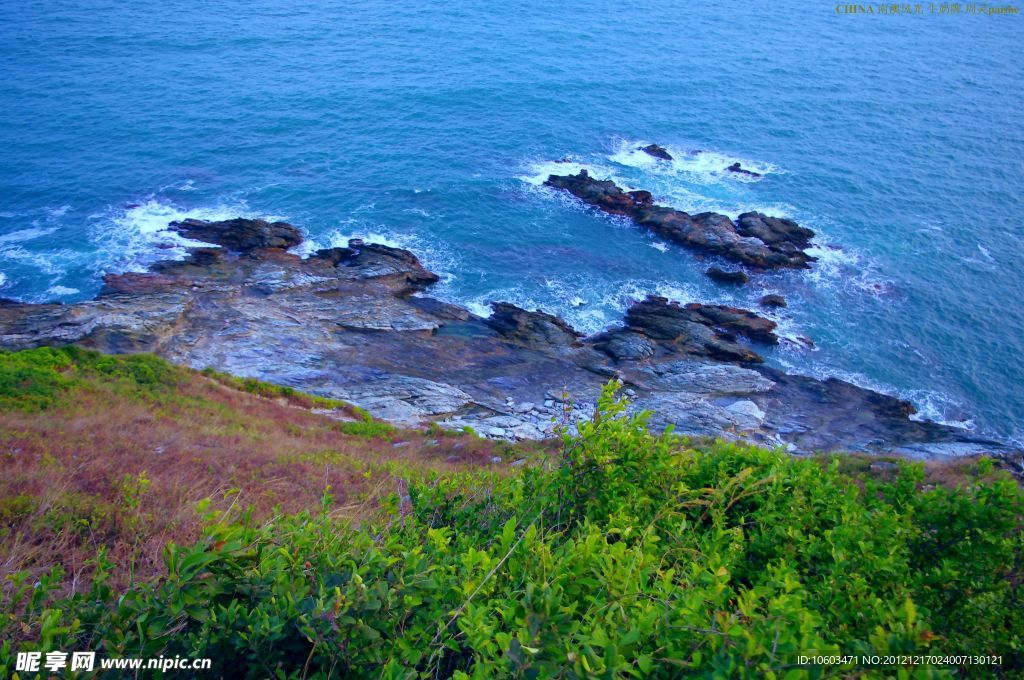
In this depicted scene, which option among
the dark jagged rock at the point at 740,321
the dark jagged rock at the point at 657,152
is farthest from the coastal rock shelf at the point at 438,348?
the dark jagged rock at the point at 657,152

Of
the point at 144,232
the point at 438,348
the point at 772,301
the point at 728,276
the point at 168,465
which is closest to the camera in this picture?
the point at 168,465

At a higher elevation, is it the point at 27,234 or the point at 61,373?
the point at 61,373

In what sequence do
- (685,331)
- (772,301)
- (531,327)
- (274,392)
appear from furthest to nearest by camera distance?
(772,301) → (685,331) → (531,327) → (274,392)

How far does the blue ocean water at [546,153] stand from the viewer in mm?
38906

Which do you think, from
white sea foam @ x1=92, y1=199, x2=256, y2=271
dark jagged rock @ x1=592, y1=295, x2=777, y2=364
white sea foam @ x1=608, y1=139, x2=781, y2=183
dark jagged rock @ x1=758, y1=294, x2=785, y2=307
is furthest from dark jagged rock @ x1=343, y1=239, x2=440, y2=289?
white sea foam @ x1=608, y1=139, x2=781, y2=183

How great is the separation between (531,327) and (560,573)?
1221 inches

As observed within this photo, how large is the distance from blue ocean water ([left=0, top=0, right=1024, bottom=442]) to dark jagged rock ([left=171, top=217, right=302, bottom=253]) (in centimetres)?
165

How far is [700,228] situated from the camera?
44219 mm

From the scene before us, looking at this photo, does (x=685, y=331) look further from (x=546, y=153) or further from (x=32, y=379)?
(x=32, y=379)

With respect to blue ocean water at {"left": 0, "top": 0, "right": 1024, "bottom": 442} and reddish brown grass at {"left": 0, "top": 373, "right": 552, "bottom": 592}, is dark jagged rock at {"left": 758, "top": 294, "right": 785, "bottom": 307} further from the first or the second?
reddish brown grass at {"left": 0, "top": 373, "right": 552, "bottom": 592}

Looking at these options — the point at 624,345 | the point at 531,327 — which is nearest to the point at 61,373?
the point at 531,327

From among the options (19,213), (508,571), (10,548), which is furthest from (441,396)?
(19,213)

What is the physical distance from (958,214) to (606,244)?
29244mm

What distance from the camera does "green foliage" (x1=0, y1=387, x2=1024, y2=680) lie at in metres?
4.18
